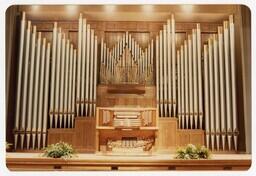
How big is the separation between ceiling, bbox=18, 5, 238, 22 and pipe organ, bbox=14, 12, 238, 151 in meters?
0.12

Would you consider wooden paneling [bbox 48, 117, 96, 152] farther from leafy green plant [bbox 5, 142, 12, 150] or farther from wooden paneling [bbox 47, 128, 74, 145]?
leafy green plant [bbox 5, 142, 12, 150]

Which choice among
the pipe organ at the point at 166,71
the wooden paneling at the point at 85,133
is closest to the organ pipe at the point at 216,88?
the pipe organ at the point at 166,71

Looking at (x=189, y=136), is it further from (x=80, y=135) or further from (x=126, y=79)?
(x=80, y=135)

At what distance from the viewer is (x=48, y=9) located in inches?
211

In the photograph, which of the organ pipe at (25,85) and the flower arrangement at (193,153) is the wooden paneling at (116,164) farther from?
the organ pipe at (25,85)

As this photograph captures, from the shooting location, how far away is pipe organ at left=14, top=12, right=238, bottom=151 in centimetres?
518

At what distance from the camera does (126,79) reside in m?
Answer: 5.43

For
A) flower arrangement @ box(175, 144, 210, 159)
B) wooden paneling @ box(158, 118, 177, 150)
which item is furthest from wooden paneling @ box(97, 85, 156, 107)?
flower arrangement @ box(175, 144, 210, 159)

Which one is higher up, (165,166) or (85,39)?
(85,39)

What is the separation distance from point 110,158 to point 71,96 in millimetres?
1309

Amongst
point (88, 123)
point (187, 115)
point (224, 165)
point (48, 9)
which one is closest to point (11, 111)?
point (88, 123)

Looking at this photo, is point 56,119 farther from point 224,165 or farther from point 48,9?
point 224,165

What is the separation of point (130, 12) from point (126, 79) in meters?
0.77

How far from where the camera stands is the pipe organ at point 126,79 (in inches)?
204
